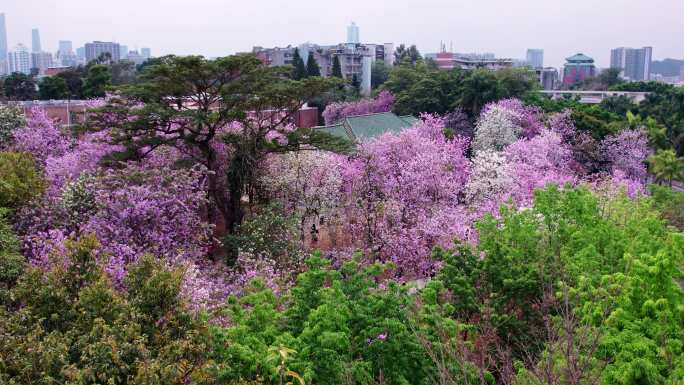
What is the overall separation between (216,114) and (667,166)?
2392 cm

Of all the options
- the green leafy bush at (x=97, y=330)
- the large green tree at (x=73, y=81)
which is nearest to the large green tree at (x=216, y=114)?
the green leafy bush at (x=97, y=330)

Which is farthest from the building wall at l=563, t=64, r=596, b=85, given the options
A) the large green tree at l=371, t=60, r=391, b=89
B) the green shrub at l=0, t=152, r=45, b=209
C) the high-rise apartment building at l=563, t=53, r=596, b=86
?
the green shrub at l=0, t=152, r=45, b=209

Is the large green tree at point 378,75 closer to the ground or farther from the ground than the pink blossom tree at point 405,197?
farther from the ground

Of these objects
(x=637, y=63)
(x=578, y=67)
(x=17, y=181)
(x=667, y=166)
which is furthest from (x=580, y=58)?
(x=17, y=181)

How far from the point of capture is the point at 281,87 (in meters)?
16.5

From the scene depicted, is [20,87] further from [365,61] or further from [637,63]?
[637,63]

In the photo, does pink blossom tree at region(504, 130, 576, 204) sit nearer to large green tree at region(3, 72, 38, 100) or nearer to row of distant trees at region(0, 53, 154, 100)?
row of distant trees at region(0, 53, 154, 100)

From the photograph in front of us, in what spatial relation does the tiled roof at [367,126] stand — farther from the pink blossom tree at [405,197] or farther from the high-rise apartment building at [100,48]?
the high-rise apartment building at [100,48]

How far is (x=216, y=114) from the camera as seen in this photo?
16.1 metres

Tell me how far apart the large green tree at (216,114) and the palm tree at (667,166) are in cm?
2045

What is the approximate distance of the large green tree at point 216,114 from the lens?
613 inches

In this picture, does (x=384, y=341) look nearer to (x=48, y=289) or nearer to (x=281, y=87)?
(x=48, y=289)

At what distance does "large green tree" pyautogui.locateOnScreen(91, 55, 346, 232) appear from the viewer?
15570 millimetres

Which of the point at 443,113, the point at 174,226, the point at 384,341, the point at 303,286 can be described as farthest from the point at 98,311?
the point at 443,113
